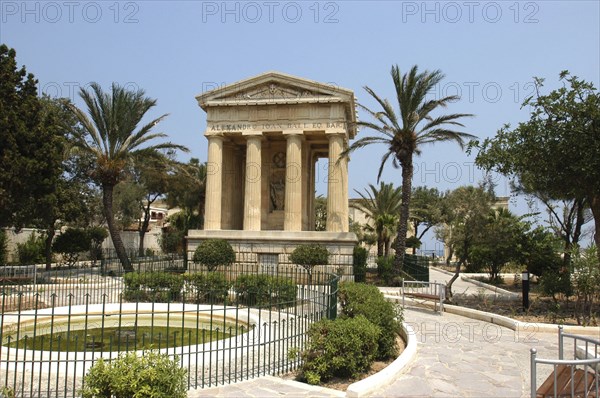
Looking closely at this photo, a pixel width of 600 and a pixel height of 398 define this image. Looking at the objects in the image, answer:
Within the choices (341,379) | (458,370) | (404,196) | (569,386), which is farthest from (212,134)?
(569,386)

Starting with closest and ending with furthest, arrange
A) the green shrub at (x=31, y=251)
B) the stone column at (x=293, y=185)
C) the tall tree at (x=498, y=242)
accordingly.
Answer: the tall tree at (x=498, y=242) → the stone column at (x=293, y=185) → the green shrub at (x=31, y=251)

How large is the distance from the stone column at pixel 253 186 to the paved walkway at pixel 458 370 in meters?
14.4

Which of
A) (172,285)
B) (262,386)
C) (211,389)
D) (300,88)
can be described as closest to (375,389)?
(262,386)

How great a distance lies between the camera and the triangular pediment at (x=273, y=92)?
24.3 meters

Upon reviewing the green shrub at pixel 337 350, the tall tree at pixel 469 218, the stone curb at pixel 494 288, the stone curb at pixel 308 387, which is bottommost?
the stone curb at pixel 494 288

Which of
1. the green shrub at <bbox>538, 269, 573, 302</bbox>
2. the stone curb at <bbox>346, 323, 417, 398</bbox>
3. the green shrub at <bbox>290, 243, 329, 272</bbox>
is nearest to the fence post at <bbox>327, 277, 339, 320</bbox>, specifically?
the stone curb at <bbox>346, 323, 417, 398</bbox>

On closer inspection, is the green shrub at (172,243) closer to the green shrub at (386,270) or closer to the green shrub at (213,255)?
the green shrub at (213,255)

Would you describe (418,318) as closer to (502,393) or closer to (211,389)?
(502,393)

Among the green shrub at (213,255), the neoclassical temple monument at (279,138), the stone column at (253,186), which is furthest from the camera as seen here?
the stone column at (253,186)

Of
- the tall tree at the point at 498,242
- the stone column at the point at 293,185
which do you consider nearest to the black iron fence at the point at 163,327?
the stone column at the point at 293,185

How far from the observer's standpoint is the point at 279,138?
2714cm

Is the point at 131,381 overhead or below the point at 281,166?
below

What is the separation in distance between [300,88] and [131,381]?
21.1m

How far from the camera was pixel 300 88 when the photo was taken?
24.7 meters
